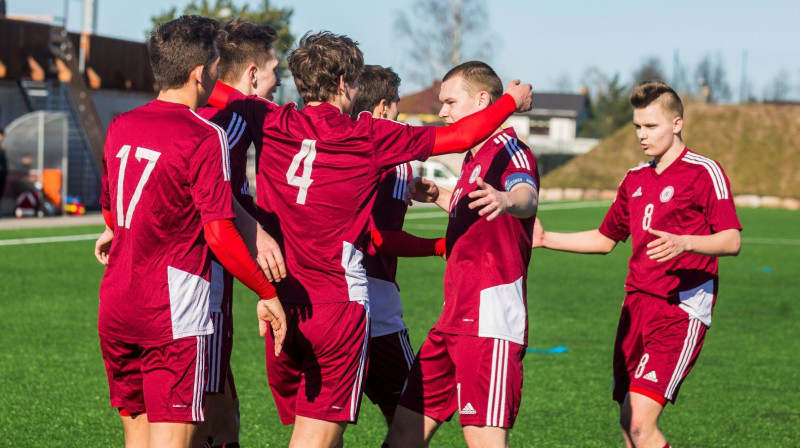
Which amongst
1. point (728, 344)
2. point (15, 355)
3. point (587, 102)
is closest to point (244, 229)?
point (15, 355)

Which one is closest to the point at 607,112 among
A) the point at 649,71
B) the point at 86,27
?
the point at 649,71

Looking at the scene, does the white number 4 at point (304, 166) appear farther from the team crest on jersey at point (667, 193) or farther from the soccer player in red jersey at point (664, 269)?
the team crest on jersey at point (667, 193)

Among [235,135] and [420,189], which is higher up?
[235,135]

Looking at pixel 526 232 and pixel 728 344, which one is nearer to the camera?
pixel 526 232

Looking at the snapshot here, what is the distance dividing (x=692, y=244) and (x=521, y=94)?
1108mm

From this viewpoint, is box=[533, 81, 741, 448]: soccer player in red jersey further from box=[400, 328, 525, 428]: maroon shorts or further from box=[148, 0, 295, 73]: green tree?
box=[148, 0, 295, 73]: green tree

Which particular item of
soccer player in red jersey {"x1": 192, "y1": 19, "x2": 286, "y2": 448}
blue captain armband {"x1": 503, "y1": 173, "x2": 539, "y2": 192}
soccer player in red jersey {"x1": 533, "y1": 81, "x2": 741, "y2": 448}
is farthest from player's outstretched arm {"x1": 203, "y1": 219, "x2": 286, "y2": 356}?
soccer player in red jersey {"x1": 533, "y1": 81, "x2": 741, "y2": 448}

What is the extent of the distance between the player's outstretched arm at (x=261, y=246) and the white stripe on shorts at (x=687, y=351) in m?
2.18

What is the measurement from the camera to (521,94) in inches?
173

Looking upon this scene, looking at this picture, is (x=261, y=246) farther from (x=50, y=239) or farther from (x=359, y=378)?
(x=50, y=239)

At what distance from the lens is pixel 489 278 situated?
174 inches

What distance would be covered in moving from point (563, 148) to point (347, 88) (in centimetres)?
7013

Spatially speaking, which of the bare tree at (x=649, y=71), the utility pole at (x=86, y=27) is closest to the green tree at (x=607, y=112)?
the bare tree at (x=649, y=71)

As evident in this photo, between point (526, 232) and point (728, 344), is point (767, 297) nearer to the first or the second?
point (728, 344)
